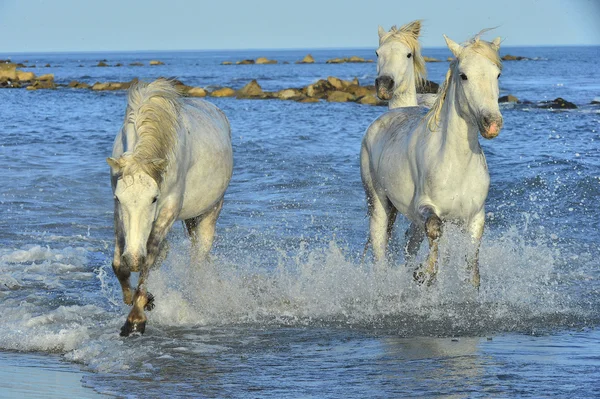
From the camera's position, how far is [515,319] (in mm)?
6297

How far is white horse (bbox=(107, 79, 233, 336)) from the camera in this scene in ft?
17.7

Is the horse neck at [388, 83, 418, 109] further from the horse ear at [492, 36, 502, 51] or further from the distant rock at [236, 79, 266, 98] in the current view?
the distant rock at [236, 79, 266, 98]

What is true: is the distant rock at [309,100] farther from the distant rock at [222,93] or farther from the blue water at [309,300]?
the blue water at [309,300]

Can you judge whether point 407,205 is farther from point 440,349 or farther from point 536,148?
point 536,148

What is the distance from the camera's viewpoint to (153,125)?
589 centimetres

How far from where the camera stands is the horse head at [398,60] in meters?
7.58

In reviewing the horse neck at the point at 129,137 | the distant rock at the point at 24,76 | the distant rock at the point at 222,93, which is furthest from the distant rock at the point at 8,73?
the horse neck at the point at 129,137

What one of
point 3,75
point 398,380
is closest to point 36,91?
point 3,75

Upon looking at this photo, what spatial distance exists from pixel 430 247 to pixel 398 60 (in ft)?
6.58

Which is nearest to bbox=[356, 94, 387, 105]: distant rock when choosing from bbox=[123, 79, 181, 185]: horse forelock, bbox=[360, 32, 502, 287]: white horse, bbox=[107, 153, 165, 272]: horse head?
bbox=[360, 32, 502, 287]: white horse

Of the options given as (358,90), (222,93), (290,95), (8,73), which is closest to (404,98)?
(358,90)

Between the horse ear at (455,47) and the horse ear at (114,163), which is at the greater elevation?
the horse ear at (455,47)

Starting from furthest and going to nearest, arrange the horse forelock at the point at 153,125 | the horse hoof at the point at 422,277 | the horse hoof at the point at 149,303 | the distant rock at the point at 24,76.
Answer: the distant rock at the point at 24,76
the horse hoof at the point at 422,277
the horse hoof at the point at 149,303
the horse forelock at the point at 153,125

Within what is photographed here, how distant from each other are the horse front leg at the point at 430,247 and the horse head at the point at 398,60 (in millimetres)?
1567
